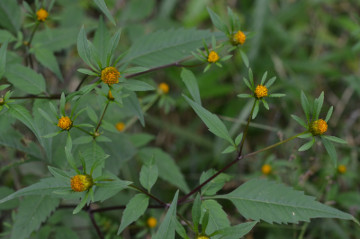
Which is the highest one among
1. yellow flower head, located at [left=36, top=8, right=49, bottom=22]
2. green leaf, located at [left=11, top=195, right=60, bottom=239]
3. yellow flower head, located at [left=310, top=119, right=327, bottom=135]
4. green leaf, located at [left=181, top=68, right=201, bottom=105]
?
yellow flower head, located at [left=36, top=8, right=49, bottom=22]

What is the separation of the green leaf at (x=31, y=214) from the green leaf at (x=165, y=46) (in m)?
0.73

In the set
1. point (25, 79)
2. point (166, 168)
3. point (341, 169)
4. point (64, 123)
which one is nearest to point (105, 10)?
point (64, 123)

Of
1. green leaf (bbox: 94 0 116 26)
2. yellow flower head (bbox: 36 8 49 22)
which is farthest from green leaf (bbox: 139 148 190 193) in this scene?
green leaf (bbox: 94 0 116 26)

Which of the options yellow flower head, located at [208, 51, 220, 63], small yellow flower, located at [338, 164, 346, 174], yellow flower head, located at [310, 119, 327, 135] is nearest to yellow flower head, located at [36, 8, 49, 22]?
yellow flower head, located at [208, 51, 220, 63]

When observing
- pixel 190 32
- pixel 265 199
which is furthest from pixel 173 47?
pixel 265 199

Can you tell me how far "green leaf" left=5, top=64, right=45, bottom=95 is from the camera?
5.35ft

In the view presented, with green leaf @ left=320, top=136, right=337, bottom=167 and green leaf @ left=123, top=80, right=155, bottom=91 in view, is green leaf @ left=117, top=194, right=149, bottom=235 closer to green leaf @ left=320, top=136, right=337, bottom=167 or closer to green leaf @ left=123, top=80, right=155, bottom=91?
green leaf @ left=123, top=80, right=155, bottom=91

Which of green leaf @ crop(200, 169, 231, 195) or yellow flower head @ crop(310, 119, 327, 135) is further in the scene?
green leaf @ crop(200, 169, 231, 195)

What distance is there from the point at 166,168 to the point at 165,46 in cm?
68

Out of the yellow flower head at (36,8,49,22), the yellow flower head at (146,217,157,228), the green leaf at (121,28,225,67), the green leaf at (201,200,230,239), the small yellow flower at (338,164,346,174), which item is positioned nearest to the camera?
the green leaf at (201,200,230,239)

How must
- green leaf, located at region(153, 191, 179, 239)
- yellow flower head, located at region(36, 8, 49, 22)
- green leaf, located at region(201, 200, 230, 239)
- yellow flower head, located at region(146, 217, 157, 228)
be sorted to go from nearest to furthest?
green leaf, located at region(153, 191, 179, 239) → green leaf, located at region(201, 200, 230, 239) → yellow flower head, located at region(36, 8, 49, 22) → yellow flower head, located at region(146, 217, 157, 228)

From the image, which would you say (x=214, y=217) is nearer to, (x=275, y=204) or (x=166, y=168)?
(x=275, y=204)

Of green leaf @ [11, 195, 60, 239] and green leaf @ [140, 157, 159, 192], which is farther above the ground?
green leaf @ [140, 157, 159, 192]

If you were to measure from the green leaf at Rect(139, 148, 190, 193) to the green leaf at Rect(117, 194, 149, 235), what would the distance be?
616mm
